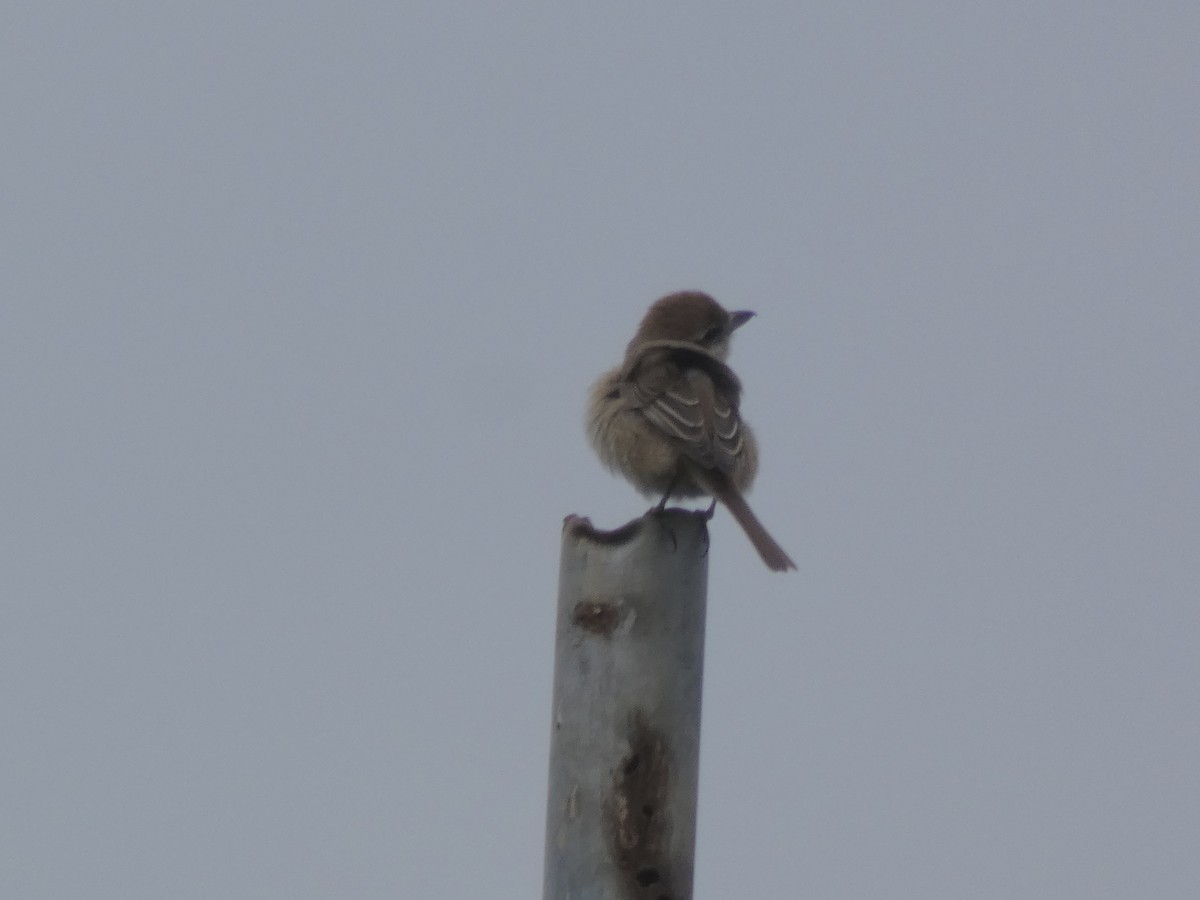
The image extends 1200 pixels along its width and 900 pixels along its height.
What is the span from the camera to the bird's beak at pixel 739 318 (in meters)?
11.3

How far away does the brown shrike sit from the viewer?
9250mm

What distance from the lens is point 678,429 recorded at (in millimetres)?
9383

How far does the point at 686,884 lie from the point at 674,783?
0.29m

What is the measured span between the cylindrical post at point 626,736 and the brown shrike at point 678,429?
296cm

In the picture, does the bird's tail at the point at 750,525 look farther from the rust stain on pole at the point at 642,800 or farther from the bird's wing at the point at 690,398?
the rust stain on pole at the point at 642,800

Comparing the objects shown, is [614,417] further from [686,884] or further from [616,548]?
[686,884]

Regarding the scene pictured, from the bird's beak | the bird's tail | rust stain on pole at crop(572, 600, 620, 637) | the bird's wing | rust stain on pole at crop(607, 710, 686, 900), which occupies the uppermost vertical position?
the bird's beak

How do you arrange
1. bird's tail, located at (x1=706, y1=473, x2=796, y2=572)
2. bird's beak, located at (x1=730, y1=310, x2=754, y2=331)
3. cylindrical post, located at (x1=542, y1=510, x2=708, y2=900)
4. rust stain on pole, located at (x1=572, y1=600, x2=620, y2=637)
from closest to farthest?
cylindrical post, located at (x1=542, y1=510, x2=708, y2=900), rust stain on pole, located at (x1=572, y1=600, x2=620, y2=637), bird's tail, located at (x1=706, y1=473, x2=796, y2=572), bird's beak, located at (x1=730, y1=310, x2=754, y2=331)

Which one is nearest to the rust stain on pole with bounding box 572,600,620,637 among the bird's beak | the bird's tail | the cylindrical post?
the cylindrical post

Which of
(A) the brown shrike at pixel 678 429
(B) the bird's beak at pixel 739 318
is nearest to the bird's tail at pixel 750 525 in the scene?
(A) the brown shrike at pixel 678 429

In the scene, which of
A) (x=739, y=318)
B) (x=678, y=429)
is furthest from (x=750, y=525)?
(x=739, y=318)

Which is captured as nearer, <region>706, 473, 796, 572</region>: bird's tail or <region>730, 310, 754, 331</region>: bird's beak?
Result: <region>706, 473, 796, 572</region>: bird's tail

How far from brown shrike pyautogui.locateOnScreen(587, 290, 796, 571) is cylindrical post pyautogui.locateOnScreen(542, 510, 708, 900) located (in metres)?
2.96

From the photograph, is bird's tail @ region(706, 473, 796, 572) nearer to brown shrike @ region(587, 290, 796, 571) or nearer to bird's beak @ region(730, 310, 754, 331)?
brown shrike @ region(587, 290, 796, 571)
